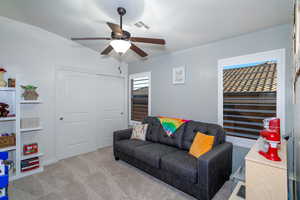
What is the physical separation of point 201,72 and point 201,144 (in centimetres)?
148

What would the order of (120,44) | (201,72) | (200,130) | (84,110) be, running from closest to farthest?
(120,44) → (200,130) → (201,72) → (84,110)

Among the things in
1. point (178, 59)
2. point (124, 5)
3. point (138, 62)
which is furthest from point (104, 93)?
point (124, 5)

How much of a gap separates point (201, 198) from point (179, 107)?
1.84 meters

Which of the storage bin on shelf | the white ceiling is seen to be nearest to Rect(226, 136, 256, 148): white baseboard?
the white ceiling

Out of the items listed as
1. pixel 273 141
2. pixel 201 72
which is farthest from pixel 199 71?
pixel 273 141

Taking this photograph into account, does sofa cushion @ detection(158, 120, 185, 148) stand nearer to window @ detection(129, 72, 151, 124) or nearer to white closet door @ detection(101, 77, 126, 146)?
window @ detection(129, 72, 151, 124)

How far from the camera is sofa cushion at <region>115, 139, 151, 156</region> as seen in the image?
2.69 m

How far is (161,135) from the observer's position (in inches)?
117

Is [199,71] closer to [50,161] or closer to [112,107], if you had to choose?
[112,107]

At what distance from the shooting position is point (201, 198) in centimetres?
181

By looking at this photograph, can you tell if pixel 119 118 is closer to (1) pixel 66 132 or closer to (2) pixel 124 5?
(1) pixel 66 132

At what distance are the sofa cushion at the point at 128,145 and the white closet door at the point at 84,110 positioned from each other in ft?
3.76

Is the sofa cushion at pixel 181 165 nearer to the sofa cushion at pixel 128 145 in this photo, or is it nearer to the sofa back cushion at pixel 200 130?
the sofa back cushion at pixel 200 130

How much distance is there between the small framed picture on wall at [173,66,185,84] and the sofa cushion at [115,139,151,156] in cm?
157
